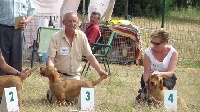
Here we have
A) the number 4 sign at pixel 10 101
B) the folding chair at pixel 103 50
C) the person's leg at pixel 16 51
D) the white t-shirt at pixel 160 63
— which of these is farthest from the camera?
the folding chair at pixel 103 50

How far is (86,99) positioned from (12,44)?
1.58 metres

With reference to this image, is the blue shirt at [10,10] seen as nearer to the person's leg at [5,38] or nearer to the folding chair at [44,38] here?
the person's leg at [5,38]

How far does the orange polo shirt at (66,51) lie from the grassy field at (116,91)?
1.51 ft

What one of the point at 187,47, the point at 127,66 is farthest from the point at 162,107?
the point at 187,47

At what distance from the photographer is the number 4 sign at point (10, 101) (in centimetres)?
527

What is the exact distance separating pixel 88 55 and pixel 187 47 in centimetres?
624

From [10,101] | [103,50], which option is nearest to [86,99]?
[10,101]

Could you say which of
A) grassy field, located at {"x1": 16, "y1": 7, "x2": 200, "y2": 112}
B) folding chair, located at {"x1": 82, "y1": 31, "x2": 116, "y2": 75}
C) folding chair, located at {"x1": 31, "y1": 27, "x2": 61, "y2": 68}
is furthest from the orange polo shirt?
folding chair, located at {"x1": 31, "y1": 27, "x2": 61, "y2": 68}

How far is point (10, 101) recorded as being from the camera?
5.29 meters

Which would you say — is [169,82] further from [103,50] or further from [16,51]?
[103,50]

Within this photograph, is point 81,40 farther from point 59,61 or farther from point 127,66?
point 127,66

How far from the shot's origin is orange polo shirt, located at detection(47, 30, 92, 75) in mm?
6387

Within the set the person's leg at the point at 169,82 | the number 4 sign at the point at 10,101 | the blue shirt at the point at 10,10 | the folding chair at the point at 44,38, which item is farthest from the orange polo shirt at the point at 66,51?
the folding chair at the point at 44,38

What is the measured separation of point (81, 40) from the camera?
6.45 metres
